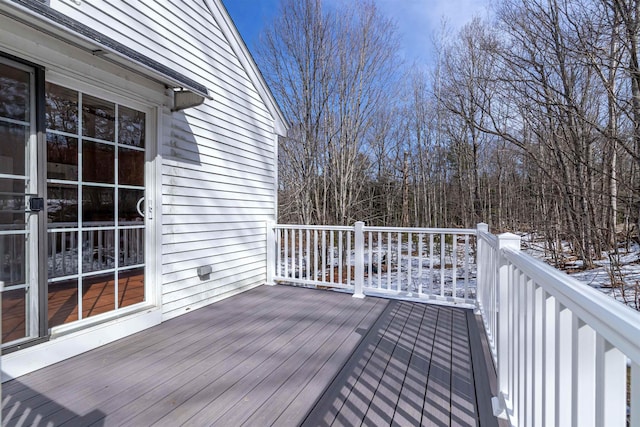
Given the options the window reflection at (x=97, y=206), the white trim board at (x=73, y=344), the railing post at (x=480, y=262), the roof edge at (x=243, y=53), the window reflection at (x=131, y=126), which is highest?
the roof edge at (x=243, y=53)

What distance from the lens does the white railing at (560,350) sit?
2.03 ft

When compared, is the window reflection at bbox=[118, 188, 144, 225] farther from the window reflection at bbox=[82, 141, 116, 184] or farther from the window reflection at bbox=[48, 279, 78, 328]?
the window reflection at bbox=[48, 279, 78, 328]

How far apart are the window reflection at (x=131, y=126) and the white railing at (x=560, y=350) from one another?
10.4 feet

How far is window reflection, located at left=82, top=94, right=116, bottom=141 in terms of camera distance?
8.75 ft

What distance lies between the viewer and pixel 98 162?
2773mm

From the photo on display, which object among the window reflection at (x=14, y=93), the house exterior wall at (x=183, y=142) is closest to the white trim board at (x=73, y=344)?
the house exterior wall at (x=183, y=142)

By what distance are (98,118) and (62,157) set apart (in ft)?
1.54

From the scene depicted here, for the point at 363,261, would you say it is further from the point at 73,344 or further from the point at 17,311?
the point at 17,311

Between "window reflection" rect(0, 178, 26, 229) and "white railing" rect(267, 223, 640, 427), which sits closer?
"white railing" rect(267, 223, 640, 427)

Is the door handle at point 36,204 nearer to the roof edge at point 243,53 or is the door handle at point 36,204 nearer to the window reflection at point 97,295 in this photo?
the window reflection at point 97,295

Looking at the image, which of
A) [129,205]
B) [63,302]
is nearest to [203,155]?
[129,205]

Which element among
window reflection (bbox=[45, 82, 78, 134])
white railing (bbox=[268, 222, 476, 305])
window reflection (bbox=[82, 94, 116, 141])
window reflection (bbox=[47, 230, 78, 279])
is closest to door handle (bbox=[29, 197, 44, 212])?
window reflection (bbox=[47, 230, 78, 279])

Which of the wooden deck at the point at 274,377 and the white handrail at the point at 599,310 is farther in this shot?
the wooden deck at the point at 274,377

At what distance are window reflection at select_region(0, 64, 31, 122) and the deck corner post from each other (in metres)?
3.16
